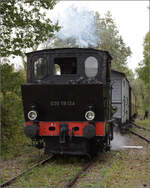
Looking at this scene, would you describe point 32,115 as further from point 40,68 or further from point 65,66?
point 65,66

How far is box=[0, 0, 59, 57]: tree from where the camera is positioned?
1017 cm

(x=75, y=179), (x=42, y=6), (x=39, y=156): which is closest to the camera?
(x=75, y=179)

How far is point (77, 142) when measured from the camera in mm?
8000

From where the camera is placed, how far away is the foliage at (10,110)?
942 centimetres

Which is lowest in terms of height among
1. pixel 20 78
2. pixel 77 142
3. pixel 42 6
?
pixel 77 142

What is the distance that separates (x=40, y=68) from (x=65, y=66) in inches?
27.4

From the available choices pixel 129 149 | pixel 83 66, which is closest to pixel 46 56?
pixel 83 66

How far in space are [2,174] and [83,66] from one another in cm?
338

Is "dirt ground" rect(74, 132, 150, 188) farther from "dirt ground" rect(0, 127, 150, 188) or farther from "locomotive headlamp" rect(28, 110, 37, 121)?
"locomotive headlamp" rect(28, 110, 37, 121)

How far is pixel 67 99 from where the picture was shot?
7750 mm

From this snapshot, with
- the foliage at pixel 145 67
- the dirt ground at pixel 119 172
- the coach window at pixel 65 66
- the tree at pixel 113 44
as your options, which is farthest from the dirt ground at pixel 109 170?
the tree at pixel 113 44

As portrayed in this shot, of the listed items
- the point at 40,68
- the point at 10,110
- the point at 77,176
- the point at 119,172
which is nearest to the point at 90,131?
the point at 119,172

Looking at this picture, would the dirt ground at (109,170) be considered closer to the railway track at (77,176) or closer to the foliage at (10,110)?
the railway track at (77,176)

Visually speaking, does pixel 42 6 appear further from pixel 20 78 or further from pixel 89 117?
pixel 89 117
